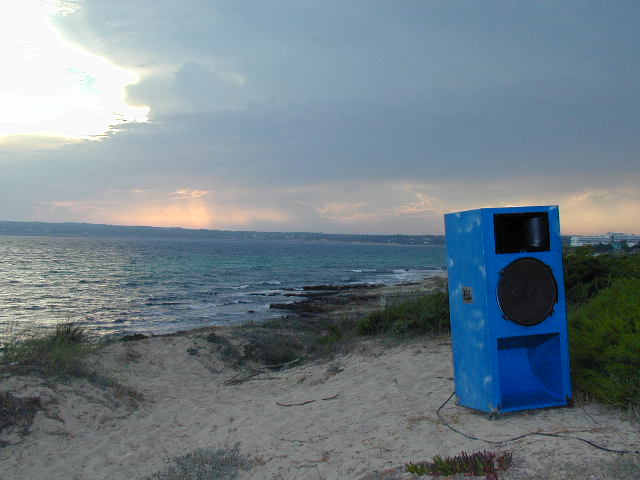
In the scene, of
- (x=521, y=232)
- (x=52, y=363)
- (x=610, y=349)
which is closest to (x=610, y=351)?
(x=610, y=349)

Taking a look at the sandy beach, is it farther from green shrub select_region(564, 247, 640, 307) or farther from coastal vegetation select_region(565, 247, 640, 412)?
green shrub select_region(564, 247, 640, 307)

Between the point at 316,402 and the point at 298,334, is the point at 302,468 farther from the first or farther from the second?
the point at 298,334

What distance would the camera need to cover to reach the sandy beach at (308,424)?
4.43m

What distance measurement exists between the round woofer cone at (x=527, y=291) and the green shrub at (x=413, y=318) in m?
6.19

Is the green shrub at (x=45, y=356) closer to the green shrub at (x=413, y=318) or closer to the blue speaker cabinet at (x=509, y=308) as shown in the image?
the green shrub at (x=413, y=318)

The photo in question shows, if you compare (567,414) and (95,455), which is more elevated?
(567,414)

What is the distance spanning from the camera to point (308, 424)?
661 centimetres

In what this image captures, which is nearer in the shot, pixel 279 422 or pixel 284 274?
pixel 279 422

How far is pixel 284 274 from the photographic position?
5753 cm

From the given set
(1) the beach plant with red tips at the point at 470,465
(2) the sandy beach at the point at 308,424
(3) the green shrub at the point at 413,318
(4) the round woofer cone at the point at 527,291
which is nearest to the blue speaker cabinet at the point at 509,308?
(4) the round woofer cone at the point at 527,291

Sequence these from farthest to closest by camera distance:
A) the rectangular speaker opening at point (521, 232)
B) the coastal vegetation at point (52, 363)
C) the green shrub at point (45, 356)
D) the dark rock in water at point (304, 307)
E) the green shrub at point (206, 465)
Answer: the dark rock in water at point (304, 307) → the green shrub at point (45, 356) → the coastal vegetation at point (52, 363) → the green shrub at point (206, 465) → the rectangular speaker opening at point (521, 232)

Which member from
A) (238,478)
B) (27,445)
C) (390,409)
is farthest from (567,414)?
(27,445)

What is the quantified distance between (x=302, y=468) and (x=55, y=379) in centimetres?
530

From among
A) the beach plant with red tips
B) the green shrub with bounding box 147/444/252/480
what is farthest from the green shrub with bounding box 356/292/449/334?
the beach plant with red tips
